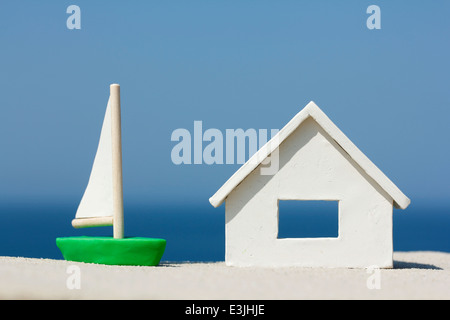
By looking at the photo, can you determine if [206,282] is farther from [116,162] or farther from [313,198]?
[116,162]

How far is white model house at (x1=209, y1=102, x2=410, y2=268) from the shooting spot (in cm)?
1501

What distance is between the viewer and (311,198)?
49.5 feet

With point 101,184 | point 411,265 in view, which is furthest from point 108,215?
point 411,265

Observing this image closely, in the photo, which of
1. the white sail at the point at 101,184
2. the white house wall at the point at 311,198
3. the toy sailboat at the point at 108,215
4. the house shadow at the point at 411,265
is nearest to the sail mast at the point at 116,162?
the toy sailboat at the point at 108,215

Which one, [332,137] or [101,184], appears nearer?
[332,137]

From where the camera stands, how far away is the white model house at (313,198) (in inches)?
591

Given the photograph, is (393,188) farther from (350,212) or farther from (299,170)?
(299,170)

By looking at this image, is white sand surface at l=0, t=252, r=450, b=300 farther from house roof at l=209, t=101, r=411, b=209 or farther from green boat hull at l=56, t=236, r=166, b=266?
house roof at l=209, t=101, r=411, b=209

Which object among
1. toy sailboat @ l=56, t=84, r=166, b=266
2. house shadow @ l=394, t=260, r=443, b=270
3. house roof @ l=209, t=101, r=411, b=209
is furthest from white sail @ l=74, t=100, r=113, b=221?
Answer: house shadow @ l=394, t=260, r=443, b=270

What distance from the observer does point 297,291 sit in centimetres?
1182

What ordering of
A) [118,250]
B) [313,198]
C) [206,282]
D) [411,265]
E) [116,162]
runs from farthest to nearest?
[411,265], [313,198], [116,162], [118,250], [206,282]

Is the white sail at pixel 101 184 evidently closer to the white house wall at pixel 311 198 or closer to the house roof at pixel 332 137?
the house roof at pixel 332 137

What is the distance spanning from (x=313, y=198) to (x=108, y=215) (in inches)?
169
